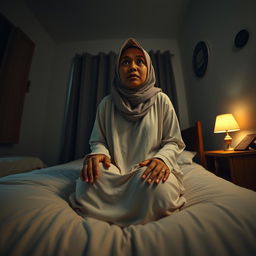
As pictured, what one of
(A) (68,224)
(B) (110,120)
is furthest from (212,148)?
(A) (68,224)

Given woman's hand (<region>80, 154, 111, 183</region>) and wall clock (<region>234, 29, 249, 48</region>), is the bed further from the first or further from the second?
wall clock (<region>234, 29, 249, 48</region>)

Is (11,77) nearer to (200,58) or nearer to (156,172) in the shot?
(156,172)

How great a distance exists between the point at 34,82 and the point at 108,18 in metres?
1.60

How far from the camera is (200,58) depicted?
1.92 metres

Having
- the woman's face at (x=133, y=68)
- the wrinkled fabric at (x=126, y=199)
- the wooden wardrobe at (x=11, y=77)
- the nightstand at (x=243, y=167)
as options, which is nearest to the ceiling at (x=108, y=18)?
the wooden wardrobe at (x=11, y=77)

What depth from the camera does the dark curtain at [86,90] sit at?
7.43 feet

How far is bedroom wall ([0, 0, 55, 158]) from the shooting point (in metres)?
1.90

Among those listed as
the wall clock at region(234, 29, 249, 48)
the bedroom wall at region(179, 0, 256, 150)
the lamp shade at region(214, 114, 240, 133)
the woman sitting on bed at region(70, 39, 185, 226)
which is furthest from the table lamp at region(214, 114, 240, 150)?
the woman sitting on bed at region(70, 39, 185, 226)

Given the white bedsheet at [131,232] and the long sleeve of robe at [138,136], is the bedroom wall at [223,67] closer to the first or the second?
the long sleeve of robe at [138,136]

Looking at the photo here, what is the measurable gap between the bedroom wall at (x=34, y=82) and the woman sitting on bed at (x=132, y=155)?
1.79 m

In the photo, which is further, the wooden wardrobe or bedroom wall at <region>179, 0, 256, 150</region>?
the wooden wardrobe

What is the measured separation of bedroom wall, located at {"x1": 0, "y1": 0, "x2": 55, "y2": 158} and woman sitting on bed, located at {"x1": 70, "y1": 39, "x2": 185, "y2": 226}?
1789 millimetres

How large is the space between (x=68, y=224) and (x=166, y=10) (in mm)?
2807

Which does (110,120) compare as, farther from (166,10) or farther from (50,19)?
(50,19)
